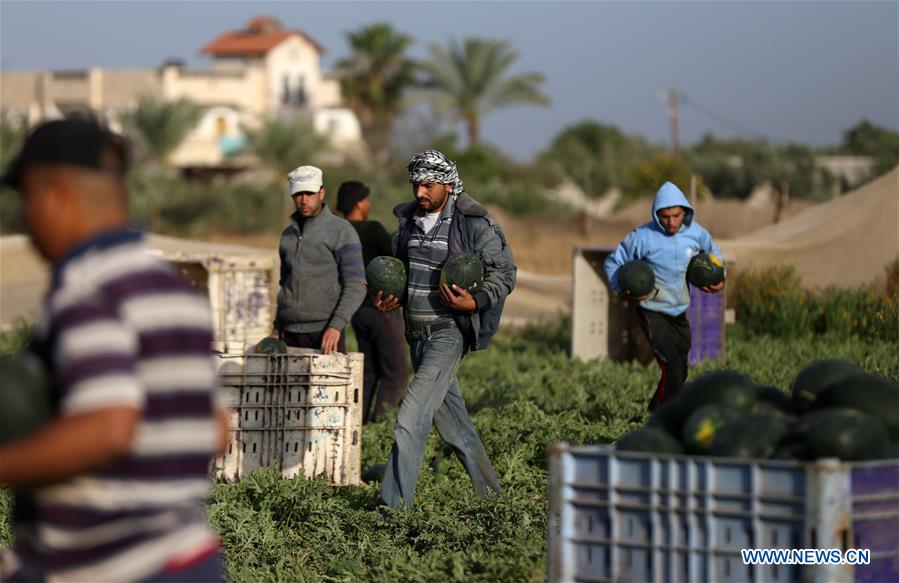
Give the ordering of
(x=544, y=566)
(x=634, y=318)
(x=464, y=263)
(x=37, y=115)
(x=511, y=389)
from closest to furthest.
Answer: (x=544, y=566) → (x=464, y=263) → (x=511, y=389) → (x=634, y=318) → (x=37, y=115)

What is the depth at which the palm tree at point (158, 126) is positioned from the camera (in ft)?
182

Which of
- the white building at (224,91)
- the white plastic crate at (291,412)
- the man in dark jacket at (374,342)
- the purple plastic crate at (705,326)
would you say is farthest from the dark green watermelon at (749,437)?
the white building at (224,91)

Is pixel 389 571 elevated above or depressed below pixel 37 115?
below

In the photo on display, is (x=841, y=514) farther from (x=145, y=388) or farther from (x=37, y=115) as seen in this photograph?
(x=37, y=115)

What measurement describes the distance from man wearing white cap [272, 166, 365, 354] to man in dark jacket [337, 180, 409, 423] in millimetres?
1386

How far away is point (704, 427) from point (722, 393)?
31 cm

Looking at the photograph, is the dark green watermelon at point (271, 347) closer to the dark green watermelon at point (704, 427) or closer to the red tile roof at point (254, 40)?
the dark green watermelon at point (704, 427)

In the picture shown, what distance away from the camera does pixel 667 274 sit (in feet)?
30.0

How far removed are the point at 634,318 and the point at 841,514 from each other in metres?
10.1

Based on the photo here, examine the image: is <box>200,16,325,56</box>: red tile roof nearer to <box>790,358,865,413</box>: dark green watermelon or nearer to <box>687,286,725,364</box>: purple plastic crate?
<box>687,286,725,364</box>: purple plastic crate

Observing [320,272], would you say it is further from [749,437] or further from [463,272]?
[749,437]

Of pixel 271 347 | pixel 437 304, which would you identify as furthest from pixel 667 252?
pixel 271 347

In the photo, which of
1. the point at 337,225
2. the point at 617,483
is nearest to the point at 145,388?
the point at 617,483

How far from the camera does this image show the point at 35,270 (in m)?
16.5
